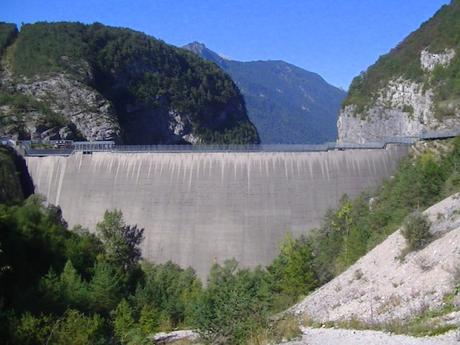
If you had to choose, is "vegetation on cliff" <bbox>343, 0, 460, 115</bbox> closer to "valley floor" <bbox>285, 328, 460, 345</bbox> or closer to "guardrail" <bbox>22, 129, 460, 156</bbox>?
"guardrail" <bbox>22, 129, 460, 156</bbox>

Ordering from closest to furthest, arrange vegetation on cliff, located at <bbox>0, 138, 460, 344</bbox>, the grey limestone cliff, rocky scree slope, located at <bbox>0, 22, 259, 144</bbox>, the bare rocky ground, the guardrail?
the bare rocky ground → vegetation on cliff, located at <bbox>0, 138, 460, 344</bbox> → the guardrail → the grey limestone cliff → rocky scree slope, located at <bbox>0, 22, 259, 144</bbox>

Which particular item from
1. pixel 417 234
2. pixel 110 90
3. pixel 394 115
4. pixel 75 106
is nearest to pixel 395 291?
pixel 417 234

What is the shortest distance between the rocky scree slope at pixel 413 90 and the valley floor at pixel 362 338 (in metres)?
36.6

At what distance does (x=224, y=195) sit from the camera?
3853 centimetres

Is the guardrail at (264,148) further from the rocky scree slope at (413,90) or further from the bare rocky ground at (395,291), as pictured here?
the bare rocky ground at (395,291)

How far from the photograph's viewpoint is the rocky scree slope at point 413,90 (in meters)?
49.1

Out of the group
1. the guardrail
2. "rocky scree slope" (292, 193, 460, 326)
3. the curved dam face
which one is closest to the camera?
"rocky scree slope" (292, 193, 460, 326)

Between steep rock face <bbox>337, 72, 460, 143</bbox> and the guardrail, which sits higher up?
steep rock face <bbox>337, 72, 460, 143</bbox>

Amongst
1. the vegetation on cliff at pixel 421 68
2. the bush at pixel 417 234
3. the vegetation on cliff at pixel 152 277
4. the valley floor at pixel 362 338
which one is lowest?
the vegetation on cliff at pixel 152 277

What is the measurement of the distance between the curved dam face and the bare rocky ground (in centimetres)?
1884

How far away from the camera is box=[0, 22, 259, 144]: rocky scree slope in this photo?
61625 millimetres

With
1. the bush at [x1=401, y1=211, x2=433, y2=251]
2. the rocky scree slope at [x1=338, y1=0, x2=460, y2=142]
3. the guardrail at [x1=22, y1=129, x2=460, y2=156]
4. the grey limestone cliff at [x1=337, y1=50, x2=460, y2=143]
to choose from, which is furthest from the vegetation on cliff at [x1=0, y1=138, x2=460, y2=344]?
the grey limestone cliff at [x1=337, y1=50, x2=460, y2=143]

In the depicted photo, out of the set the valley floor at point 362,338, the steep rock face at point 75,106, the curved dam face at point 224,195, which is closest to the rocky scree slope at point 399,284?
the valley floor at point 362,338

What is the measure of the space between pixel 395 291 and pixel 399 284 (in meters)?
0.41
